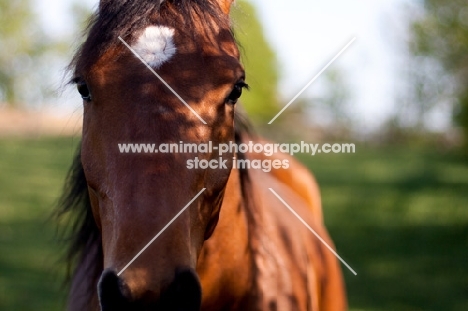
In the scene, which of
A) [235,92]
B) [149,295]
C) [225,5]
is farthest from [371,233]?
[149,295]

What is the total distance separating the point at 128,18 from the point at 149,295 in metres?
1.03

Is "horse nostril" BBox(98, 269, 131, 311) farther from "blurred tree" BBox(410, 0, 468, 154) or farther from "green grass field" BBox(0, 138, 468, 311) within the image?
"blurred tree" BBox(410, 0, 468, 154)

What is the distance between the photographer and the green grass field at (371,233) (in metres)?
7.62

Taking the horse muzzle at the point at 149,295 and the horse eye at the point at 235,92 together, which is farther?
the horse eye at the point at 235,92

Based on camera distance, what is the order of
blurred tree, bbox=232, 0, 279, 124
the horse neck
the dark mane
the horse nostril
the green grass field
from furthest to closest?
1. blurred tree, bbox=232, 0, 279, 124
2. the green grass field
3. the horse neck
4. the dark mane
5. the horse nostril

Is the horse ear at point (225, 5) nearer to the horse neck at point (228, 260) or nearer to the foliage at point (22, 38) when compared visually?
the horse neck at point (228, 260)

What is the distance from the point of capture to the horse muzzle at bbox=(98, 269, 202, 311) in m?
1.74

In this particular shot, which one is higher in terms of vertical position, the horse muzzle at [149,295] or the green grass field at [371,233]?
the horse muzzle at [149,295]

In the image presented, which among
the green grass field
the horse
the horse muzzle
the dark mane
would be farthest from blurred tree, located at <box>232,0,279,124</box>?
the horse muzzle

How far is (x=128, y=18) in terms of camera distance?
2.12 metres

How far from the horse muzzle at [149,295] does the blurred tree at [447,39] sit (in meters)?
8.30

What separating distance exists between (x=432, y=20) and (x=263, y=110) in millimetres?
47909

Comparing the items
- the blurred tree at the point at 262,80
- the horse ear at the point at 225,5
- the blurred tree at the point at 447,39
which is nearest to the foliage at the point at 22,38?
the blurred tree at the point at 262,80

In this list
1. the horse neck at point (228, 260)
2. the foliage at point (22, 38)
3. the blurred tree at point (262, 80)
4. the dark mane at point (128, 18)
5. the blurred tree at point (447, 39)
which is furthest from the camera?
the blurred tree at point (262, 80)
